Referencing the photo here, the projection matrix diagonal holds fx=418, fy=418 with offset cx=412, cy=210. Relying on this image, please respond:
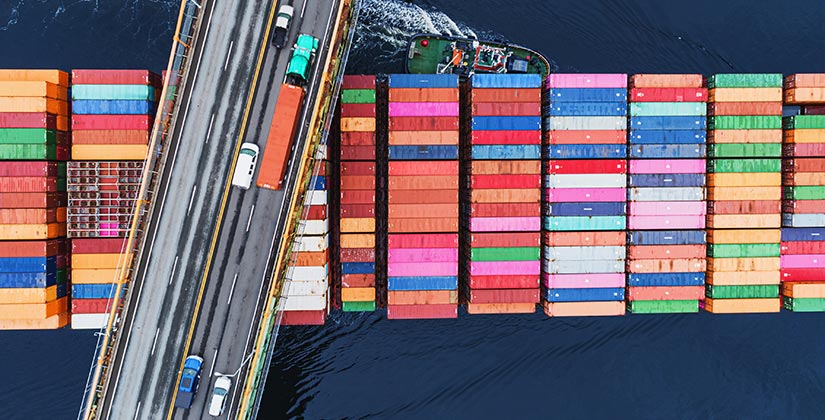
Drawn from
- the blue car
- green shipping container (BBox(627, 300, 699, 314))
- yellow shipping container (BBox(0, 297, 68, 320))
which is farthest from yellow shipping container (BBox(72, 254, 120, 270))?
green shipping container (BBox(627, 300, 699, 314))

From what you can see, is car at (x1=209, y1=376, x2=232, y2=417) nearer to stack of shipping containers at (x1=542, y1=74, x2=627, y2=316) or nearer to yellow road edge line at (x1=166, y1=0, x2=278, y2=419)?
yellow road edge line at (x1=166, y1=0, x2=278, y2=419)

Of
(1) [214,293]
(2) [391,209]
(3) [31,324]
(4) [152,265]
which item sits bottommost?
(3) [31,324]

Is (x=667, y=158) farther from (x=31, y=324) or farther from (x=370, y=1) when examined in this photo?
(x=31, y=324)

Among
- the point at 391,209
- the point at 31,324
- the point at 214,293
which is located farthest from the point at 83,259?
the point at 391,209

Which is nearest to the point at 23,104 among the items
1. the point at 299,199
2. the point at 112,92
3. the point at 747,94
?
the point at 112,92

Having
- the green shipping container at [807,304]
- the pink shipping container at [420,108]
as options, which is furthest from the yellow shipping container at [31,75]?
the green shipping container at [807,304]

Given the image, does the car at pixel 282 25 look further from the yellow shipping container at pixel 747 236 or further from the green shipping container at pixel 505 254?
the yellow shipping container at pixel 747 236
